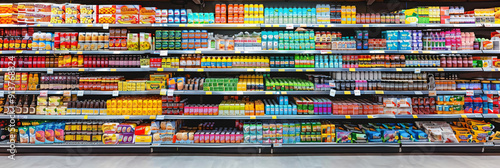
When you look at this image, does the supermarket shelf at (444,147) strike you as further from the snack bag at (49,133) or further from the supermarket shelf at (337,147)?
the snack bag at (49,133)

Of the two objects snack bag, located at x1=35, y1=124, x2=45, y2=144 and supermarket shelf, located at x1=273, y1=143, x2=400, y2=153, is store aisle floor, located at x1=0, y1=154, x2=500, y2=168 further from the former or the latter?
snack bag, located at x1=35, y1=124, x2=45, y2=144

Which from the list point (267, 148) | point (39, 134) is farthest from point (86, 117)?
point (267, 148)

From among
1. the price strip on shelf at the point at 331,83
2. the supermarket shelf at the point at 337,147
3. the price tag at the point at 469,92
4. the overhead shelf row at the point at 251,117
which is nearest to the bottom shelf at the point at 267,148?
the supermarket shelf at the point at 337,147

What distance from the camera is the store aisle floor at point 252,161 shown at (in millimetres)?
3268

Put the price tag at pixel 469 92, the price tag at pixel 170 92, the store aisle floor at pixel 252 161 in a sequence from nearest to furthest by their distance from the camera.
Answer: the store aisle floor at pixel 252 161 < the price tag at pixel 170 92 < the price tag at pixel 469 92

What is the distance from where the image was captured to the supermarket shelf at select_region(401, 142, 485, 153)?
3.59m

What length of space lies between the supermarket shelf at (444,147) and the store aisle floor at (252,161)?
0.25 feet

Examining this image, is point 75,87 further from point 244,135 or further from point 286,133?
point 286,133

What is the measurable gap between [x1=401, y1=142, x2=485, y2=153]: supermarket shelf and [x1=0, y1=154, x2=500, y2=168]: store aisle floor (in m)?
0.08

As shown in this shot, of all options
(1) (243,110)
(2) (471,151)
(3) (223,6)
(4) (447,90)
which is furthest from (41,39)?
(2) (471,151)

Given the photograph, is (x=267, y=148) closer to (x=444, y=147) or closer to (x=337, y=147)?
(x=337, y=147)

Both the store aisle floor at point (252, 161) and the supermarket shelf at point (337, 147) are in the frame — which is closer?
the store aisle floor at point (252, 161)

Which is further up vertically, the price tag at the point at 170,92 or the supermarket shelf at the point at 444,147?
the price tag at the point at 170,92

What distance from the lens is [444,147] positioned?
363 cm
